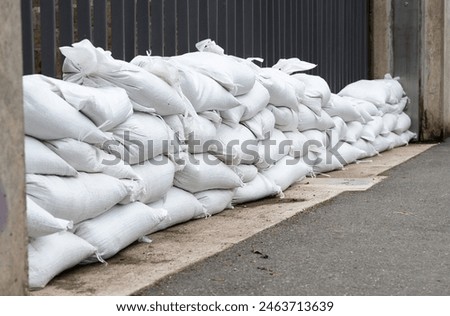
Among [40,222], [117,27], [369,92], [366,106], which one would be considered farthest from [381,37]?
A: [40,222]

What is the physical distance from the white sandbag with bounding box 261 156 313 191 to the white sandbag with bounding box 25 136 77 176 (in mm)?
2297

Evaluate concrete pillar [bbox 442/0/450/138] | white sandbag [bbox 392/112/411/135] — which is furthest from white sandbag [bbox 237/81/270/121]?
concrete pillar [bbox 442/0/450/138]

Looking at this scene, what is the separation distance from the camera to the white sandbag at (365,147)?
24.9 ft

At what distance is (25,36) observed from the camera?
384 cm

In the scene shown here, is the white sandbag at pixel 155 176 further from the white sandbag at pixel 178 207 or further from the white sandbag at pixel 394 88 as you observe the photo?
the white sandbag at pixel 394 88

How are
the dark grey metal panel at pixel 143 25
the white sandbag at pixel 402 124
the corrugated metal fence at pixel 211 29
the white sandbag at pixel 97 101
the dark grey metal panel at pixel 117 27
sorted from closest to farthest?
the white sandbag at pixel 97 101
the corrugated metal fence at pixel 211 29
the dark grey metal panel at pixel 117 27
the dark grey metal panel at pixel 143 25
the white sandbag at pixel 402 124

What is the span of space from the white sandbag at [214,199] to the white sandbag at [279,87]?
96 cm

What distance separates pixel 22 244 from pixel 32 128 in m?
0.71

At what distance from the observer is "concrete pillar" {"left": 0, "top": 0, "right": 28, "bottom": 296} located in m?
2.29

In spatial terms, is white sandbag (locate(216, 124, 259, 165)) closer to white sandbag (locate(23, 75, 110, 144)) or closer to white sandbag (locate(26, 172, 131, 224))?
white sandbag (locate(26, 172, 131, 224))

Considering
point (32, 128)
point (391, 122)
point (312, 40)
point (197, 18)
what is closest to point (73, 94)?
point (32, 128)

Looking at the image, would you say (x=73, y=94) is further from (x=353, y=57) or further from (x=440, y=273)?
(x=353, y=57)

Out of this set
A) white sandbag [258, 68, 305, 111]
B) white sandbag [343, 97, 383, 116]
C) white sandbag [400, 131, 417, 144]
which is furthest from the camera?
white sandbag [400, 131, 417, 144]

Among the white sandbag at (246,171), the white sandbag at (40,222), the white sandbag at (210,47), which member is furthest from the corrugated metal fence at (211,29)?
the white sandbag at (40,222)
